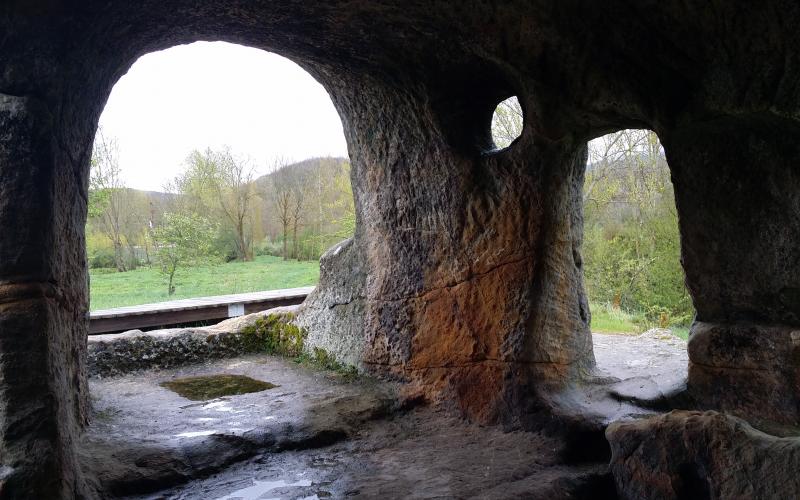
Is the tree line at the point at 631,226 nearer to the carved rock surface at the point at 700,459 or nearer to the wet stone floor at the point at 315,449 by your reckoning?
the wet stone floor at the point at 315,449

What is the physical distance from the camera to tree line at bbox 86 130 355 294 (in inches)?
591

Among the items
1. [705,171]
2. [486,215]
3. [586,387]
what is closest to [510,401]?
[586,387]

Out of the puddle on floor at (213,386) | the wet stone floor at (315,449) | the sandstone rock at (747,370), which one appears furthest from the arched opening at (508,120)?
the sandstone rock at (747,370)

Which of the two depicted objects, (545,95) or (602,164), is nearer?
(545,95)

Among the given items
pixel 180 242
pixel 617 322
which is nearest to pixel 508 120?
pixel 617 322

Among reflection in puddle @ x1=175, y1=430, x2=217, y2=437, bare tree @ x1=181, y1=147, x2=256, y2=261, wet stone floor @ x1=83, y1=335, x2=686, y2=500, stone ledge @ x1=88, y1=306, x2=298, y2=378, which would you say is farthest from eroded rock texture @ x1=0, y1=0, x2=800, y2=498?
bare tree @ x1=181, y1=147, x2=256, y2=261

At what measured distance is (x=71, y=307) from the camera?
3.55 meters

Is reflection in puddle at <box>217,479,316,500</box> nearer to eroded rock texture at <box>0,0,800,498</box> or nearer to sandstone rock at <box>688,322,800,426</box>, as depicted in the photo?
eroded rock texture at <box>0,0,800,498</box>

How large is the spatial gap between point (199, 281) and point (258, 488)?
13.4 m

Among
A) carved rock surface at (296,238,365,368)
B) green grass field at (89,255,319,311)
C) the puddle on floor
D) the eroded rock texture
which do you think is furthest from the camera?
green grass field at (89,255,319,311)

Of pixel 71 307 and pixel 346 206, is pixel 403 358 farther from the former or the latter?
pixel 346 206

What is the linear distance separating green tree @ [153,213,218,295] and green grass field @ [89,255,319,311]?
19.8 inches

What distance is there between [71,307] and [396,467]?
228cm

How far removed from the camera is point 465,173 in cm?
485
